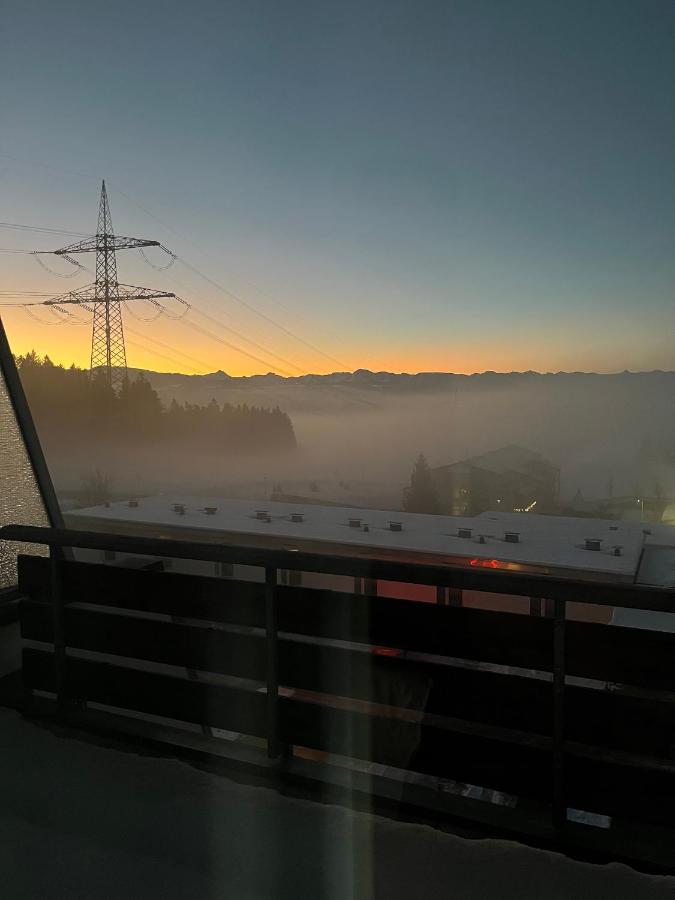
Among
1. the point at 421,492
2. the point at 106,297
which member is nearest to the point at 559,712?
the point at 421,492

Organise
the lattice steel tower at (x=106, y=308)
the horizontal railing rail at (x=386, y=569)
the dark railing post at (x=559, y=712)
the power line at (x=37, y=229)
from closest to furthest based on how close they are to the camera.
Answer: the horizontal railing rail at (x=386, y=569) → the dark railing post at (x=559, y=712) → the power line at (x=37, y=229) → the lattice steel tower at (x=106, y=308)

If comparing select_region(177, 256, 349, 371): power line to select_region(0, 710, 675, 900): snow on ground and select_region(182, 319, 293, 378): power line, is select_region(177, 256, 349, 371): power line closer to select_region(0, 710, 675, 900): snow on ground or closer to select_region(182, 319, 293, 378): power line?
select_region(182, 319, 293, 378): power line

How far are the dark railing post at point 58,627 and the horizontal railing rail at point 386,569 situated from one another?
2.8 inches

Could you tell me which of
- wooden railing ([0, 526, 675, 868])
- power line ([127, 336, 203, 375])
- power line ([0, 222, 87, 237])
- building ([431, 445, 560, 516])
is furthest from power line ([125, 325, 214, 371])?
wooden railing ([0, 526, 675, 868])

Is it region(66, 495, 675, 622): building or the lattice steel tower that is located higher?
the lattice steel tower

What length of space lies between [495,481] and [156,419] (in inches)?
93.2

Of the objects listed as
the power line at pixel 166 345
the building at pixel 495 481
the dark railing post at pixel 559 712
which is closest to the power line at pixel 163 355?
the power line at pixel 166 345

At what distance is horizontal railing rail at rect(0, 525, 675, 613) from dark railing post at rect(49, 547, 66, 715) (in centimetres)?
7

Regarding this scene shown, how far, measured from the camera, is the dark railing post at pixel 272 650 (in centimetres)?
151

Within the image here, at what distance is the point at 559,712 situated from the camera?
1.24 meters

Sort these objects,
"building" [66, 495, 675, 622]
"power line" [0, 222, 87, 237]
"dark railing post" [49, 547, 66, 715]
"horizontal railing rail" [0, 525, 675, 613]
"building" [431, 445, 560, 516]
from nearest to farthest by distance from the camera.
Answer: "horizontal railing rail" [0, 525, 675, 613]
"dark railing post" [49, 547, 66, 715]
"building" [66, 495, 675, 622]
"building" [431, 445, 560, 516]
"power line" [0, 222, 87, 237]

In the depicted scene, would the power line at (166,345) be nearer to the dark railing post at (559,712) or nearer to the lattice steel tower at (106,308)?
the lattice steel tower at (106,308)

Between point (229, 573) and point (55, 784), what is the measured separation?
680mm

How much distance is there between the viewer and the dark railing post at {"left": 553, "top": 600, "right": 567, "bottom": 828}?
1225mm
